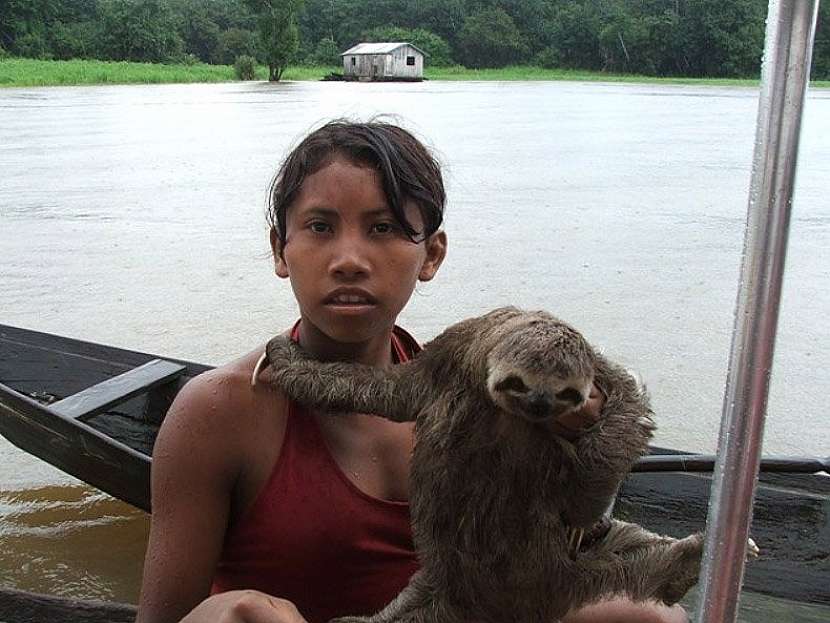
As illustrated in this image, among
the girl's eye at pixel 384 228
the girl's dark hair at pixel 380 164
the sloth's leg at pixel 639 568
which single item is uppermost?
the girl's dark hair at pixel 380 164

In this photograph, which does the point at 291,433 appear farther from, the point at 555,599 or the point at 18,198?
the point at 18,198

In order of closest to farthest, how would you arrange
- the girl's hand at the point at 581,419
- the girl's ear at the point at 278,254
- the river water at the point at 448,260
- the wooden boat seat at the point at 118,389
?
1. the girl's hand at the point at 581,419
2. the girl's ear at the point at 278,254
3. the wooden boat seat at the point at 118,389
4. the river water at the point at 448,260

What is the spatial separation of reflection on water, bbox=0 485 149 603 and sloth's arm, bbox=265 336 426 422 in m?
1.96

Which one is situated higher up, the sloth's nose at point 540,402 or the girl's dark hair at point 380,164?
the girl's dark hair at point 380,164

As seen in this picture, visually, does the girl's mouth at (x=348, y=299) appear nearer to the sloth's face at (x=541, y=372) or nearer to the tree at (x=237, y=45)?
the sloth's face at (x=541, y=372)

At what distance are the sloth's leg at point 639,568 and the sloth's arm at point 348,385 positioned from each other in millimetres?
413

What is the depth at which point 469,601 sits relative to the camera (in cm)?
158

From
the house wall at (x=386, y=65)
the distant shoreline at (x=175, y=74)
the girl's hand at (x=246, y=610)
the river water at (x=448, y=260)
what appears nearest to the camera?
the girl's hand at (x=246, y=610)

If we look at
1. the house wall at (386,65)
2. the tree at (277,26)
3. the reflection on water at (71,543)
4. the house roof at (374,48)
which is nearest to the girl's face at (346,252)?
the reflection on water at (71,543)

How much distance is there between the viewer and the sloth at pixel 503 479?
147 centimetres

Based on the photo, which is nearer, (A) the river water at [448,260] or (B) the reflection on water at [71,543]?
(B) the reflection on water at [71,543]

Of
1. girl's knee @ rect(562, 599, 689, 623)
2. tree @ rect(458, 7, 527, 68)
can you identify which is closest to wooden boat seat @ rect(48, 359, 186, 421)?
girl's knee @ rect(562, 599, 689, 623)

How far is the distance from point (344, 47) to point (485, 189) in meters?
33.6

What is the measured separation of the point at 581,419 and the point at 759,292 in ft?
2.53
